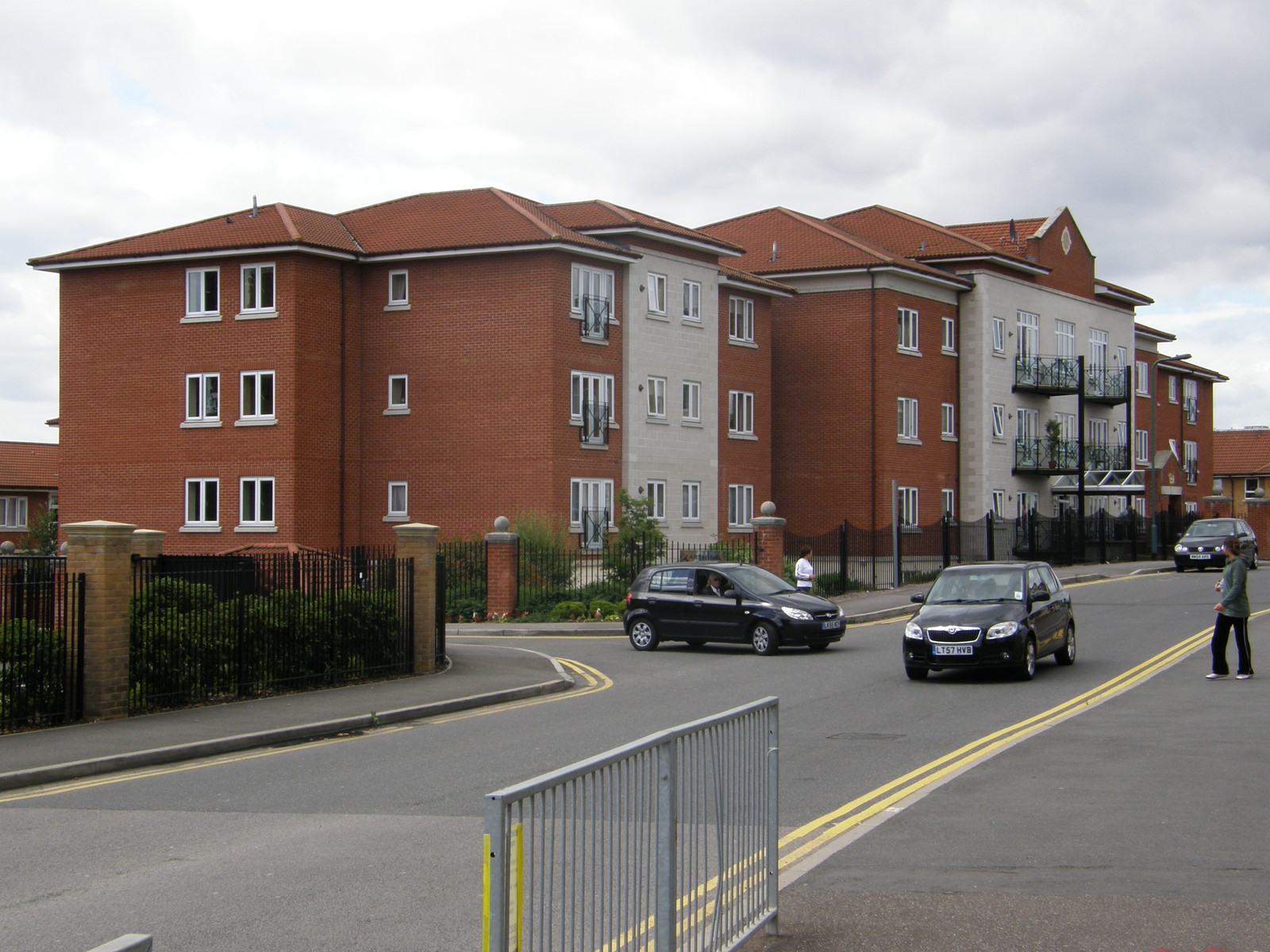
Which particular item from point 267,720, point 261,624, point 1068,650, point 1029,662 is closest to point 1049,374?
point 1068,650

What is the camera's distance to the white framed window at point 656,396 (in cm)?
4050

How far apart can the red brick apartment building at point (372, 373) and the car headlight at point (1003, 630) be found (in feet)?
70.3

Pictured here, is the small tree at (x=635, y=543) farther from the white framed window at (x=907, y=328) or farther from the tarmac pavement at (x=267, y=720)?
the white framed window at (x=907, y=328)

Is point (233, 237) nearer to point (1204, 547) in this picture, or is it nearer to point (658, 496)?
point (658, 496)

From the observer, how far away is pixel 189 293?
38938 millimetres

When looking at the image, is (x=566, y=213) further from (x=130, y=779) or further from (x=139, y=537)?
(x=130, y=779)

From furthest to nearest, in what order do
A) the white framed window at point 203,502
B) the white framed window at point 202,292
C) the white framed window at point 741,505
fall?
the white framed window at point 741,505, the white framed window at point 202,292, the white framed window at point 203,502

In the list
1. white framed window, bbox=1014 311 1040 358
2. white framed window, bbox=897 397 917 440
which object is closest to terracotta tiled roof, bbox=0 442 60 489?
white framed window, bbox=897 397 917 440

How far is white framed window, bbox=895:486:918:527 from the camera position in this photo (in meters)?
47.2

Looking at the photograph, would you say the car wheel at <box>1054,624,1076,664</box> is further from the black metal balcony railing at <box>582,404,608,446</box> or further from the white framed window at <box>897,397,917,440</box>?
the white framed window at <box>897,397,917,440</box>

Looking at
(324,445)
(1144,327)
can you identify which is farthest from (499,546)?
(1144,327)

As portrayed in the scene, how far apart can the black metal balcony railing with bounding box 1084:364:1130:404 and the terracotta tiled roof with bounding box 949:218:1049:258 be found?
6.31m

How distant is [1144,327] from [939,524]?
2887 centimetres

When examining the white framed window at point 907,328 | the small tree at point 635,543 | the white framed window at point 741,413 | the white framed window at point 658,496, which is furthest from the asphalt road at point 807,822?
the white framed window at point 907,328
